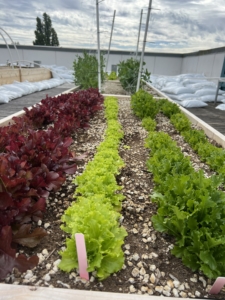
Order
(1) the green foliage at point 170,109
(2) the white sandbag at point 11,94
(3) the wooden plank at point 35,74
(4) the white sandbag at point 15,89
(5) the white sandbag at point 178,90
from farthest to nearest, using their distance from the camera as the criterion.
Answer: (3) the wooden plank at point 35,74 < (5) the white sandbag at point 178,90 < (4) the white sandbag at point 15,89 < (2) the white sandbag at point 11,94 < (1) the green foliage at point 170,109

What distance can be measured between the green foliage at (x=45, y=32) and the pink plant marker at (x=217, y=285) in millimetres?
39987

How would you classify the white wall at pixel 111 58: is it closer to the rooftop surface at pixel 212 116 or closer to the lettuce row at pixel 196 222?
the rooftop surface at pixel 212 116

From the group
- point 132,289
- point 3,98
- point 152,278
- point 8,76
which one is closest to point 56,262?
point 132,289

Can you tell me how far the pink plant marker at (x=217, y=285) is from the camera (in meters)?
1.43

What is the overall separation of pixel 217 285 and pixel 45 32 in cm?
4134

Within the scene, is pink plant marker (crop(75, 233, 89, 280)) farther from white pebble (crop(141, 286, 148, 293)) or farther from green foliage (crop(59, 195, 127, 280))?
white pebble (crop(141, 286, 148, 293))

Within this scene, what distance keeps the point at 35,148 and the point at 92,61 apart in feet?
32.6

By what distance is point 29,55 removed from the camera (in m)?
23.9

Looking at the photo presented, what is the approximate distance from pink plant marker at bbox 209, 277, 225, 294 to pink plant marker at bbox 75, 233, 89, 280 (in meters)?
0.83

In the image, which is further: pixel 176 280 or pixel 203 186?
pixel 203 186

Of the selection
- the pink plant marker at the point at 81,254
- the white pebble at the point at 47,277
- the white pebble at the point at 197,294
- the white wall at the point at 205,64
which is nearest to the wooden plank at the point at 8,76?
the white pebble at the point at 47,277

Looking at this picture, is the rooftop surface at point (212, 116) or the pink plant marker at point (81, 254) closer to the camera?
the pink plant marker at point (81, 254)

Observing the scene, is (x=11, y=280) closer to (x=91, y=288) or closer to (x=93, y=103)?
(x=91, y=288)

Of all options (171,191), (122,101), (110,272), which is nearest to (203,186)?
(171,191)
